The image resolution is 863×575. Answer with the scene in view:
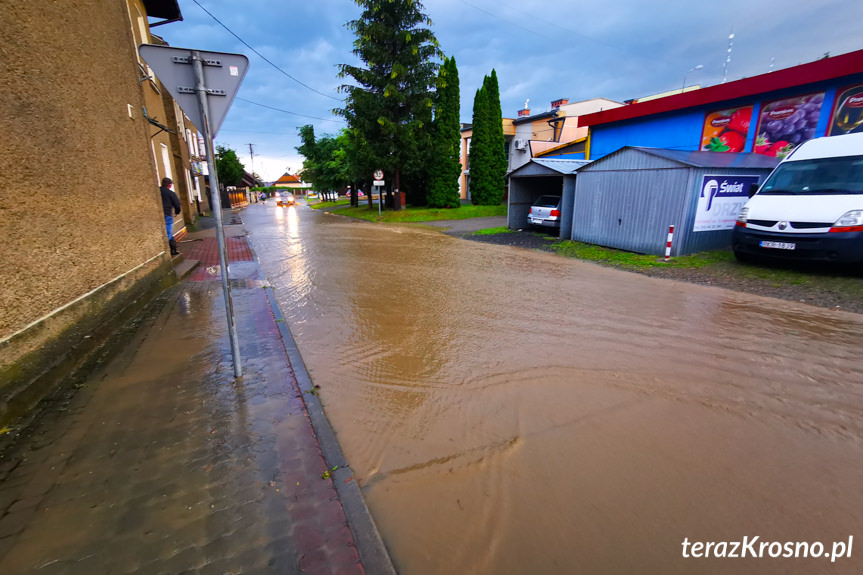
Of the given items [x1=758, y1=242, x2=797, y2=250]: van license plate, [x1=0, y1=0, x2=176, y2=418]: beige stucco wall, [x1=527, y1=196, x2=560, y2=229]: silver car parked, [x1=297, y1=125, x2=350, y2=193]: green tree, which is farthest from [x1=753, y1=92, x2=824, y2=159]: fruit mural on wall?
[x1=297, y1=125, x2=350, y2=193]: green tree

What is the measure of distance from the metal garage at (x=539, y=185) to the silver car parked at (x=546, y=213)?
411 mm

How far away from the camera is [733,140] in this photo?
1395 centimetres

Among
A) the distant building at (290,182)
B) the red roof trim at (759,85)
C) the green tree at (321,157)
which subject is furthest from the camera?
the distant building at (290,182)

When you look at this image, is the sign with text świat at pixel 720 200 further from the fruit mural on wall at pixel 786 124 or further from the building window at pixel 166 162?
the building window at pixel 166 162

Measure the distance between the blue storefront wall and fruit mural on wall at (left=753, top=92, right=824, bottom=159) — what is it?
143mm

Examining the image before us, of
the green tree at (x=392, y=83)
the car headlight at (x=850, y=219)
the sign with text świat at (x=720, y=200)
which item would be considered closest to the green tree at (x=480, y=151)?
the green tree at (x=392, y=83)

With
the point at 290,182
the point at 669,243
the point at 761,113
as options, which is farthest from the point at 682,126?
the point at 290,182

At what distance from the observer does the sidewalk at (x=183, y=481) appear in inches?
81.9

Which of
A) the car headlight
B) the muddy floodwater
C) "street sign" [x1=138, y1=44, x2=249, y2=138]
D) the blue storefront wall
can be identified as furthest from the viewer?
the blue storefront wall

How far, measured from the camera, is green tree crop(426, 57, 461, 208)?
2681cm

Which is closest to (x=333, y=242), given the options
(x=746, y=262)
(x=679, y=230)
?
(x=679, y=230)

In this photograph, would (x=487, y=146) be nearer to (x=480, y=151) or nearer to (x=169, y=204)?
(x=480, y=151)

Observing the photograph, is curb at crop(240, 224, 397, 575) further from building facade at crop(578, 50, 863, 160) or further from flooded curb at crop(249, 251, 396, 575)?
building facade at crop(578, 50, 863, 160)

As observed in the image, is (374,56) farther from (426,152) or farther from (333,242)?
(333,242)
